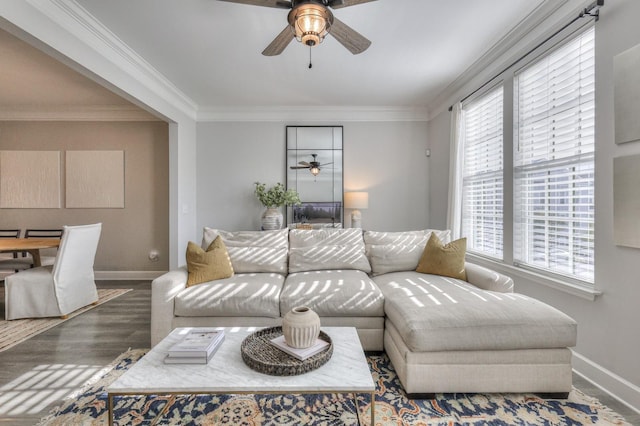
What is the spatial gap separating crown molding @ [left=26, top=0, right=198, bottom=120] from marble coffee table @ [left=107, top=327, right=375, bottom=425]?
2588 millimetres

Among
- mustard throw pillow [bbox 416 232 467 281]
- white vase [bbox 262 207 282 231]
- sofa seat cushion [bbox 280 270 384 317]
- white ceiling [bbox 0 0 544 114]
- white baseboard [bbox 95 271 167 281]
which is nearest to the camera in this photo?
sofa seat cushion [bbox 280 270 384 317]

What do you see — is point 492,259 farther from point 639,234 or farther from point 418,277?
point 639,234

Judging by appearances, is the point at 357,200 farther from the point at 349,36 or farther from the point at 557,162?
the point at 349,36

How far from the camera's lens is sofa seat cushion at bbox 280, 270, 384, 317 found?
2.22 metres

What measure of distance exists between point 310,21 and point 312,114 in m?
3.04

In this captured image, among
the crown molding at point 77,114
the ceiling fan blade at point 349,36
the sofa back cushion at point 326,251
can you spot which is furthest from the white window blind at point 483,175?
the crown molding at point 77,114

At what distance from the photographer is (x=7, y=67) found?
3.28 m

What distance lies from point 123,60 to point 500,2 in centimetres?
344

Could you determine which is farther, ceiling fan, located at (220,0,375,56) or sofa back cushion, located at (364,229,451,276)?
sofa back cushion, located at (364,229,451,276)

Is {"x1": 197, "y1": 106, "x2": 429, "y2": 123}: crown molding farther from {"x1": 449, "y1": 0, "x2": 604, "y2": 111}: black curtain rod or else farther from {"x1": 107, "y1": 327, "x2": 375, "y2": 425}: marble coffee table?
{"x1": 107, "y1": 327, "x2": 375, "y2": 425}: marble coffee table

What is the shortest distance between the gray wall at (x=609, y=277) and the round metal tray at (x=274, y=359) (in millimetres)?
1767

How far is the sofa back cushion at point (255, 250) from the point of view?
9.29 feet

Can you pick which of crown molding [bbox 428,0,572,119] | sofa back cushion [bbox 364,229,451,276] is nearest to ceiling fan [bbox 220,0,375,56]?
crown molding [bbox 428,0,572,119]

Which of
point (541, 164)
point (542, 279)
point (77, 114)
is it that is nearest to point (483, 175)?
point (541, 164)
